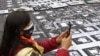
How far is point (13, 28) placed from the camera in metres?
0.60

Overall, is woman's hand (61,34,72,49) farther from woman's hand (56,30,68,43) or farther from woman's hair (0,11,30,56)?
woman's hair (0,11,30,56)

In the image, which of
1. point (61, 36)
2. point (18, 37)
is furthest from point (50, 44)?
point (18, 37)

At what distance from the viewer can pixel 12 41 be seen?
609 mm

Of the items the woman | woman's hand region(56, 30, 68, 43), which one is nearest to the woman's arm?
woman's hand region(56, 30, 68, 43)

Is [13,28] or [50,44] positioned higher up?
[13,28]

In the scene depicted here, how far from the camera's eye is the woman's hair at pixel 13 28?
594 millimetres

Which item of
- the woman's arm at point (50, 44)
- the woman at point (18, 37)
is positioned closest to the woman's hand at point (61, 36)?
the woman's arm at point (50, 44)

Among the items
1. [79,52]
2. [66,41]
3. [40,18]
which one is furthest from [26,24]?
[40,18]

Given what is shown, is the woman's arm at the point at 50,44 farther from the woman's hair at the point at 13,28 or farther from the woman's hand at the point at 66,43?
the woman's hair at the point at 13,28

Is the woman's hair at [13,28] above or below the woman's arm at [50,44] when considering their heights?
above

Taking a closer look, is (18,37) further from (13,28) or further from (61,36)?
(61,36)

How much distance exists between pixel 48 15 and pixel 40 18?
3.2 inches

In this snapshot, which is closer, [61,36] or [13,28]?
[13,28]

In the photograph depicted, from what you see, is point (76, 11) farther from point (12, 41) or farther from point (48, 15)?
point (12, 41)
